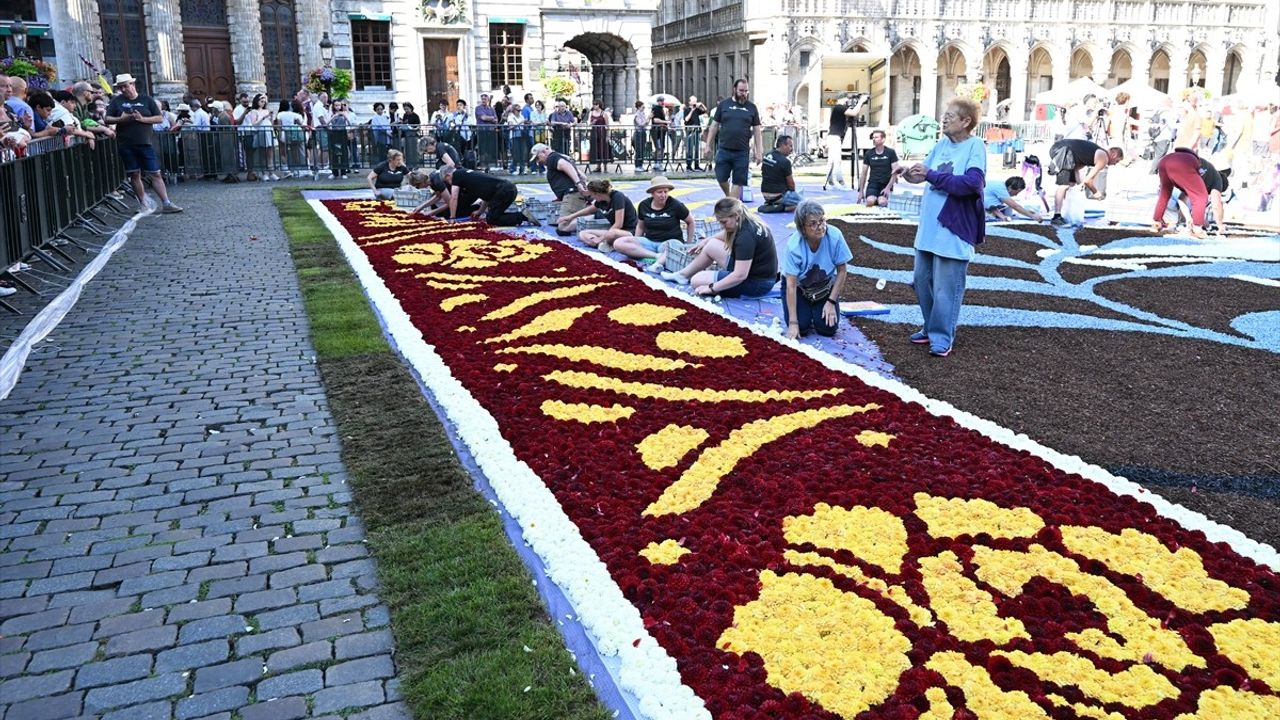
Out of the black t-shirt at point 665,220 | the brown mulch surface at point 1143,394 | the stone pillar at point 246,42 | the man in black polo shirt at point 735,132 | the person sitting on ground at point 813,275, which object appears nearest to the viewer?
the brown mulch surface at point 1143,394

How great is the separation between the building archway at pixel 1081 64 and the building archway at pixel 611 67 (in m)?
Answer: 25.9

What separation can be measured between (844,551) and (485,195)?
10936 mm

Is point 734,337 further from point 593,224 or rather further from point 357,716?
point 593,224

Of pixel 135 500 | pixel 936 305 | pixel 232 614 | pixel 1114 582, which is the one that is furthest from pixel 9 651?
pixel 936 305

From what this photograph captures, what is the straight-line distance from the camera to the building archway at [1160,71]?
55062 millimetres

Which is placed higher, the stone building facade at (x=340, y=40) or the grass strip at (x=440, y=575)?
the stone building facade at (x=340, y=40)

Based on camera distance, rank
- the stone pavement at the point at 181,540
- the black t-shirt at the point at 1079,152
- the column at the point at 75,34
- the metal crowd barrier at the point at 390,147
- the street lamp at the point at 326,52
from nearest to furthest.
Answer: the stone pavement at the point at 181,540, the black t-shirt at the point at 1079,152, the metal crowd barrier at the point at 390,147, the column at the point at 75,34, the street lamp at the point at 326,52

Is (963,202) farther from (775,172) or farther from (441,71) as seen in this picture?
(441,71)

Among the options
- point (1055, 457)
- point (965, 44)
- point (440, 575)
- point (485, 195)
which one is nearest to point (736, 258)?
point (1055, 457)

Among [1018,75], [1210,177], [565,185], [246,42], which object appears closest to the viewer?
[1210,177]

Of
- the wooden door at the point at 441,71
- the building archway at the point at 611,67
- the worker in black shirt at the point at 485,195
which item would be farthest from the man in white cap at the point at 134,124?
the building archway at the point at 611,67

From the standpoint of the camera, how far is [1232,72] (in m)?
56.9

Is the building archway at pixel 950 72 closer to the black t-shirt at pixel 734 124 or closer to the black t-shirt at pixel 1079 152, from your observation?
the black t-shirt at pixel 1079 152

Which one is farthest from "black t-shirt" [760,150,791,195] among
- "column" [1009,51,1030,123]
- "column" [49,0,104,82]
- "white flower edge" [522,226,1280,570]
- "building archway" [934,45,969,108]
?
"building archway" [934,45,969,108]
